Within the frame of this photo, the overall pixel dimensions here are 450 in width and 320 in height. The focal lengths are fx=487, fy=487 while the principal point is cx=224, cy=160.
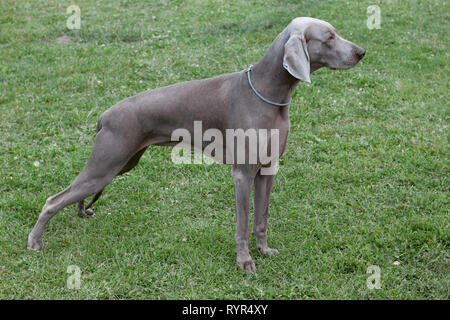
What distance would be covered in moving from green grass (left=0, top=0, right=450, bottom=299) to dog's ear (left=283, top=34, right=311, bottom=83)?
1.50 m

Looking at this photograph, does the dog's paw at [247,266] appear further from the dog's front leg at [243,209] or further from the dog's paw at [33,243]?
the dog's paw at [33,243]

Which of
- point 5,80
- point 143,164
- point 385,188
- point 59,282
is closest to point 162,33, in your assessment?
point 5,80

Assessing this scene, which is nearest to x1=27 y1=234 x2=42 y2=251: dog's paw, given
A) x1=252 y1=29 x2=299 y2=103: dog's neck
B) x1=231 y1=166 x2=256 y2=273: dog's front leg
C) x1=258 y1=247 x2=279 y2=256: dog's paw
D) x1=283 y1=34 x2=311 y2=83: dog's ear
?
x1=231 y1=166 x2=256 y2=273: dog's front leg

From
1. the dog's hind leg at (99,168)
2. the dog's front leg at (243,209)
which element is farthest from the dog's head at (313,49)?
the dog's hind leg at (99,168)

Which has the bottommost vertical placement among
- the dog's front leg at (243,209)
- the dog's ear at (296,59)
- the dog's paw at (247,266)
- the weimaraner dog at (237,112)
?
the dog's paw at (247,266)

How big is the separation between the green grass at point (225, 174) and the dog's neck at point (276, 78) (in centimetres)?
132

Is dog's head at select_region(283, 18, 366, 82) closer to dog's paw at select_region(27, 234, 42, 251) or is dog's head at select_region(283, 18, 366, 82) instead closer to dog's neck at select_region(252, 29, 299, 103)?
dog's neck at select_region(252, 29, 299, 103)

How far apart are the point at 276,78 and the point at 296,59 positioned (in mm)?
253

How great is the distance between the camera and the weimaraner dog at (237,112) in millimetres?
3436

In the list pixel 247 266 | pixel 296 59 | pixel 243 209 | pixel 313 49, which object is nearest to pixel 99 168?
pixel 243 209

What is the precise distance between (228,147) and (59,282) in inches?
63.4

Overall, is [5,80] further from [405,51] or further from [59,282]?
[405,51]

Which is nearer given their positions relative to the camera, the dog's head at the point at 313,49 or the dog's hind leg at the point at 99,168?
the dog's head at the point at 313,49

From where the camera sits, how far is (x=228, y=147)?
3654 millimetres
